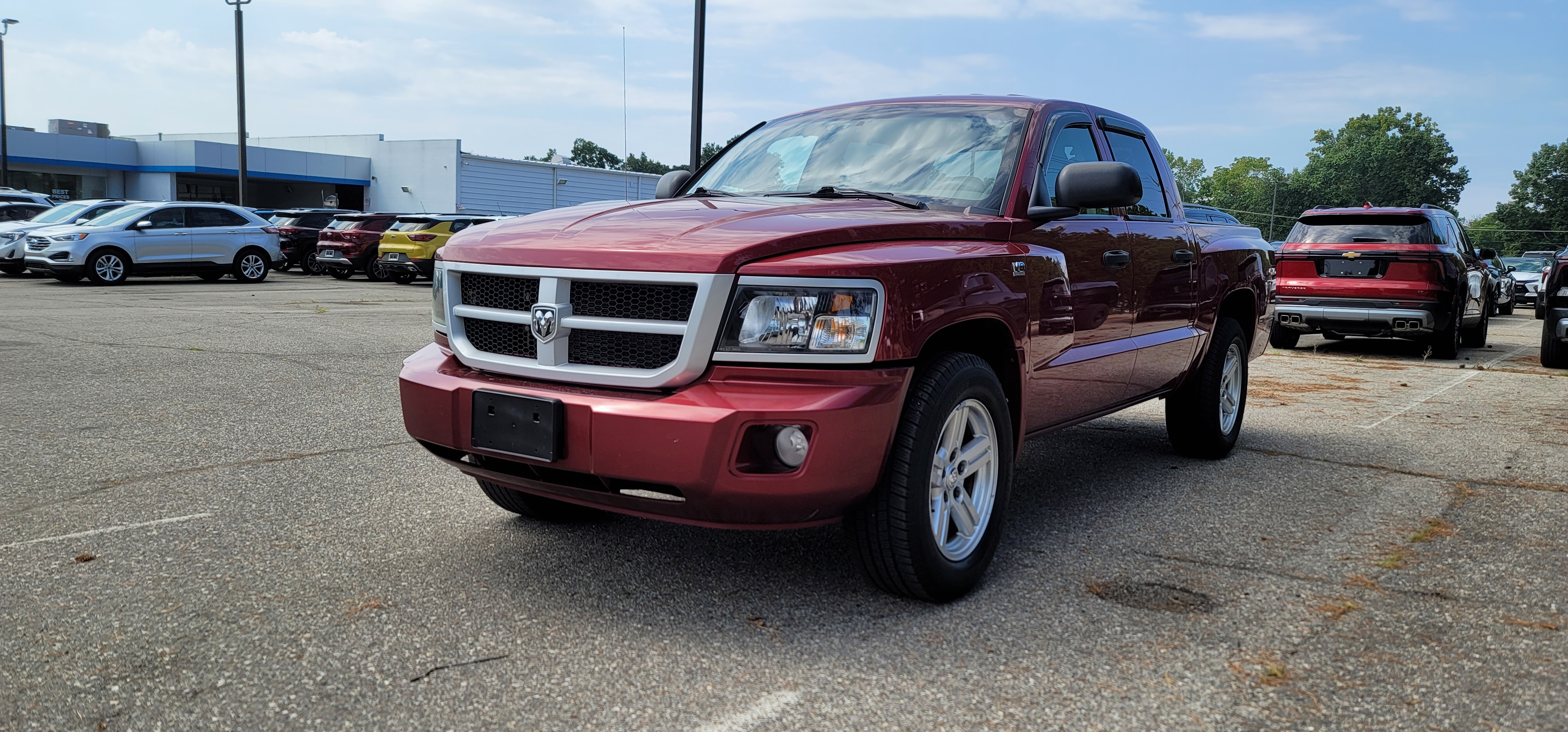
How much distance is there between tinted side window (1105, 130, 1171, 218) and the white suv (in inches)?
764

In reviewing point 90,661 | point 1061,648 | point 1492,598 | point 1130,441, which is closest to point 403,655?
point 90,661

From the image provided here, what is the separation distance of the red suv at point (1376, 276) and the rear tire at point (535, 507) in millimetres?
9986

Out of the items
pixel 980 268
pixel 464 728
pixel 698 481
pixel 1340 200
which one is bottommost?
→ pixel 464 728

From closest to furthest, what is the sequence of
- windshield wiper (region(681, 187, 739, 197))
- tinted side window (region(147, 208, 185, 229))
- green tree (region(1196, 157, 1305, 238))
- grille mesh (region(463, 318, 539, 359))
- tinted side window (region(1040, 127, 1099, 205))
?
grille mesh (region(463, 318, 539, 359)), tinted side window (region(1040, 127, 1099, 205)), windshield wiper (region(681, 187, 739, 197)), tinted side window (region(147, 208, 185, 229)), green tree (region(1196, 157, 1305, 238))

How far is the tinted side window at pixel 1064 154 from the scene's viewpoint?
4488 millimetres

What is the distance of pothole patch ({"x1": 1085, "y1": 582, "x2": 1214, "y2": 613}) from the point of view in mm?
3627

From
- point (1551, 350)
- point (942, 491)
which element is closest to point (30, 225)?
point (942, 491)

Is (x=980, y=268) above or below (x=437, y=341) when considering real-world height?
above

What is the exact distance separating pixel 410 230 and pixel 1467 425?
20.4 meters

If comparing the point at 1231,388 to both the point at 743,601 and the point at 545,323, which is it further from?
the point at 545,323

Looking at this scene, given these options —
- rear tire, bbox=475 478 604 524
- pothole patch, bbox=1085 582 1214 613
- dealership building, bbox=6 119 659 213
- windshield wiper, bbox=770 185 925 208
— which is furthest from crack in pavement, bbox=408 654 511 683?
dealership building, bbox=6 119 659 213

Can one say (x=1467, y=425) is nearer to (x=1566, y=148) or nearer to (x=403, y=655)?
(x=403, y=655)

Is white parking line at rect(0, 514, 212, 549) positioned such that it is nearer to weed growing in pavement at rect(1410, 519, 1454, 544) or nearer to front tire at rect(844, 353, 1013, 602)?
front tire at rect(844, 353, 1013, 602)

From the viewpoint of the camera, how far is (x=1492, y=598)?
3.77 meters
